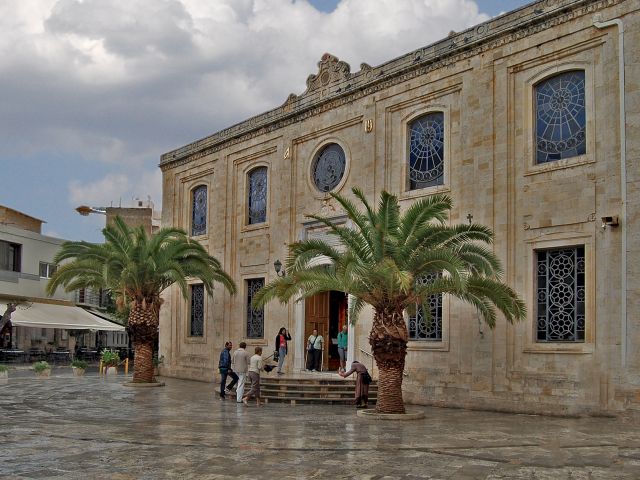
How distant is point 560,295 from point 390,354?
12.5 ft

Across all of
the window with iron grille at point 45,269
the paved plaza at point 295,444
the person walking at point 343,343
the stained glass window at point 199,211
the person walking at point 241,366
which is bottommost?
the paved plaza at point 295,444

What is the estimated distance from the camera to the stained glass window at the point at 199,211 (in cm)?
3075

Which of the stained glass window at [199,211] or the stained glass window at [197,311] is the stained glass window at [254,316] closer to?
the stained glass window at [197,311]

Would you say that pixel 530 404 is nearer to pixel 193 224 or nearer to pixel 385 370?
pixel 385 370

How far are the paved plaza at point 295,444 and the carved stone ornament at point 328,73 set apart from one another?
385 inches

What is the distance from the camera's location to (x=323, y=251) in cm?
1734

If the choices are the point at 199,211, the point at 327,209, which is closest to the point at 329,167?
the point at 327,209

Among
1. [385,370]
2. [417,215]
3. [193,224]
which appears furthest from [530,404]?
[193,224]

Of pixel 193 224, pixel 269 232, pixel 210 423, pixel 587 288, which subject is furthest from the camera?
pixel 193 224

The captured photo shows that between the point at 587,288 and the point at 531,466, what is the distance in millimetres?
6723

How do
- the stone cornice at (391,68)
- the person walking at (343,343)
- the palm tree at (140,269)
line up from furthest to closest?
1. the palm tree at (140,269)
2. the person walking at (343,343)
3. the stone cornice at (391,68)

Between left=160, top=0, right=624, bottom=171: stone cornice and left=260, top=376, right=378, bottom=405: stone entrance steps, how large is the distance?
784 cm

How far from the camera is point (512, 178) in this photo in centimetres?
1878

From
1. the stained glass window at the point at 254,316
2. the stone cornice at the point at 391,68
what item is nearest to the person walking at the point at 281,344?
the stained glass window at the point at 254,316
